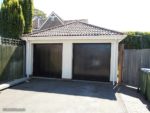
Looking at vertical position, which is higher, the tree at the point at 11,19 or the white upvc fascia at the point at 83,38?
the tree at the point at 11,19

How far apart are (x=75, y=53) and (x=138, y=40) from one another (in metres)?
4.84

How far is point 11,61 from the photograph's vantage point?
9.88m

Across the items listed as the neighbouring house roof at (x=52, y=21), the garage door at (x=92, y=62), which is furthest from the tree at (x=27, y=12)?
the neighbouring house roof at (x=52, y=21)

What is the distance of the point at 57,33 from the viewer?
441 inches

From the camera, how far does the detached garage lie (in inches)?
401

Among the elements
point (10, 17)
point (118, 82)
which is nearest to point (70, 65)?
point (118, 82)

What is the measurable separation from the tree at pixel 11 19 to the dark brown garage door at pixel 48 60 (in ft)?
5.07

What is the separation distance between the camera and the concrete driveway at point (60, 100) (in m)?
5.79

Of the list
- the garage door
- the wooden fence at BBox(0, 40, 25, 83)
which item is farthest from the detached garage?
the wooden fence at BBox(0, 40, 25, 83)

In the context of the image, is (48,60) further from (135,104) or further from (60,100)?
(135,104)

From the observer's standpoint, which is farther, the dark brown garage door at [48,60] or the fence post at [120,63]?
the dark brown garage door at [48,60]

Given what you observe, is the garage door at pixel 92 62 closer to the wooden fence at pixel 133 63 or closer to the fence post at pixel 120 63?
the fence post at pixel 120 63

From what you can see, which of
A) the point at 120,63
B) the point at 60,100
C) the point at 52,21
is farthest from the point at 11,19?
the point at 52,21

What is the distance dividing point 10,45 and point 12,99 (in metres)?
3.89
